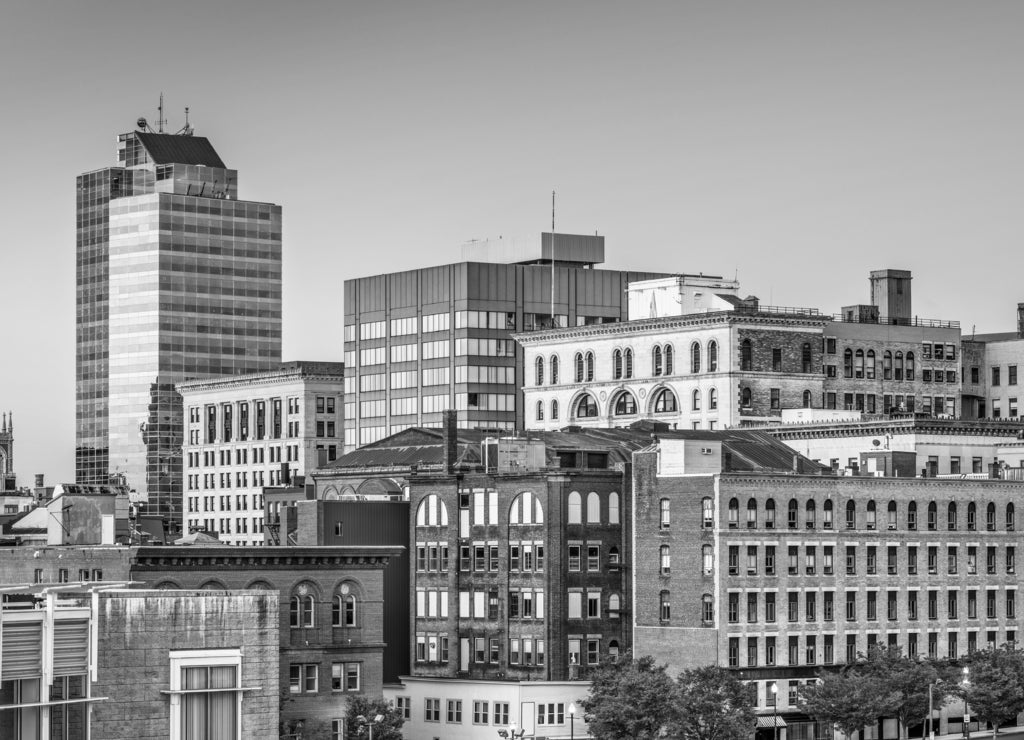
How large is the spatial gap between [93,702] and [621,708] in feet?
248

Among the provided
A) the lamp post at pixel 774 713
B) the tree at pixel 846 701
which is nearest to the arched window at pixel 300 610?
the lamp post at pixel 774 713

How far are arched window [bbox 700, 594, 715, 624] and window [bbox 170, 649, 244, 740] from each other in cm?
8213

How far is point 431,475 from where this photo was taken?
166 m

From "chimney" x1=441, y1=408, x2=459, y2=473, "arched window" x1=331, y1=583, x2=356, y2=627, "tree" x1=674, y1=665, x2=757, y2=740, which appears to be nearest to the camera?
"arched window" x1=331, y1=583, x2=356, y2=627

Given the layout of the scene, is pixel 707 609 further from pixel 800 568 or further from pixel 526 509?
pixel 526 509

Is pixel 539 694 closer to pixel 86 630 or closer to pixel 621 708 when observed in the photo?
pixel 621 708

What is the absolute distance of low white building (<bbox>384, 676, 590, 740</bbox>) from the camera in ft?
512

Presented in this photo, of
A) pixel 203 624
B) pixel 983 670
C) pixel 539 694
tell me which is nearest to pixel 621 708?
pixel 539 694

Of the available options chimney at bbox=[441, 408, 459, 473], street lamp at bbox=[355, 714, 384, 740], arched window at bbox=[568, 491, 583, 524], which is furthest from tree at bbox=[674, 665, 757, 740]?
chimney at bbox=[441, 408, 459, 473]

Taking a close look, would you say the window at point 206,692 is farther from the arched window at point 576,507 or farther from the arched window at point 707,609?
the arched window at point 576,507

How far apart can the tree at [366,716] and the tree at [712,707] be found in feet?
60.0

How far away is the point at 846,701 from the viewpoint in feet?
488

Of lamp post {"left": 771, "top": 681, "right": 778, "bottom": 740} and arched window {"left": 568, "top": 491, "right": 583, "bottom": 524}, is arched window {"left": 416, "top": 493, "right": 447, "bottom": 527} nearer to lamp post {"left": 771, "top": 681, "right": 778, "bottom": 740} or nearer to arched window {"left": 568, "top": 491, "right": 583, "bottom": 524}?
arched window {"left": 568, "top": 491, "right": 583, "bottom": 524}

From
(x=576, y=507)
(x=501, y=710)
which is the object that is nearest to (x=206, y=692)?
(x=501, y=710)
